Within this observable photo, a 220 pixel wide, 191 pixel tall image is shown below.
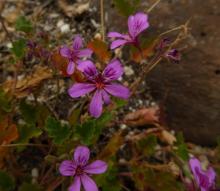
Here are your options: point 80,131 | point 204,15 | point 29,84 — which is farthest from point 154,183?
point 204,15

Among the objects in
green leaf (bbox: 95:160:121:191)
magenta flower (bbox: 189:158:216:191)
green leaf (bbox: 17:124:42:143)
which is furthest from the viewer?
green leaf (bbox: 95:160:121:191)

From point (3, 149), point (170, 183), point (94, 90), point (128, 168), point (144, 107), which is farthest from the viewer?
point (144, 107)

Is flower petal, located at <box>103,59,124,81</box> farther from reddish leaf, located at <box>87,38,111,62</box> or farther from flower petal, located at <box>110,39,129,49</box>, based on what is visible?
reddish leaf, located at <box>87,38,111,62</box>

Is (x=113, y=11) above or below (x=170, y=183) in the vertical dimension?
above

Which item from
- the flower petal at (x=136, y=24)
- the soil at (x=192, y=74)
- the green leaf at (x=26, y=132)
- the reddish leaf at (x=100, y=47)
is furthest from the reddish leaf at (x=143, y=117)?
the flower petal at (x=136, y=24)

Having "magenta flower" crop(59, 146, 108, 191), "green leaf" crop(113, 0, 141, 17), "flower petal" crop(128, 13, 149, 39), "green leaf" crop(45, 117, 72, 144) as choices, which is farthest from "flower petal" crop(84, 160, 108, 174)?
"green leaf" crop(113, 0, 141, 17)

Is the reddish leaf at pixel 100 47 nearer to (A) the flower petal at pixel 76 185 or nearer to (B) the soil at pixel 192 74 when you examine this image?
(B) the soil at pixel 192 74

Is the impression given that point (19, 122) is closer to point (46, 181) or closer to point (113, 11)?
point (46, 181)

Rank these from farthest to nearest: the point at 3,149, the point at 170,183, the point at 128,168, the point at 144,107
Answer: the point at 144,107
the point at 128,168
the point at 170,183
the point at 3,149
